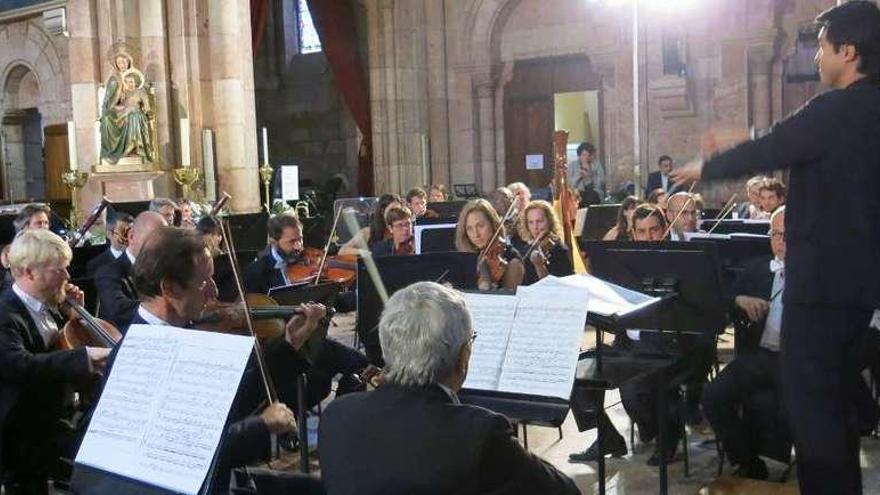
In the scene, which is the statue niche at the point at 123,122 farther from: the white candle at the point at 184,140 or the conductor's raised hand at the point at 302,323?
the conductor's raised hand at the point at 302,323

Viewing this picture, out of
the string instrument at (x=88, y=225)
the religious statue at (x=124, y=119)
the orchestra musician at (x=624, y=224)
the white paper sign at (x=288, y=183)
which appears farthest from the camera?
the white paper sign at (x=288, y=183)

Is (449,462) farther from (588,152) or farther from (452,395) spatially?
(588,152)

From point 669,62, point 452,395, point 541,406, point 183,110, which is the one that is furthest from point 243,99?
point 452,395

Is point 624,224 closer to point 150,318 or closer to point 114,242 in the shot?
point 114,242

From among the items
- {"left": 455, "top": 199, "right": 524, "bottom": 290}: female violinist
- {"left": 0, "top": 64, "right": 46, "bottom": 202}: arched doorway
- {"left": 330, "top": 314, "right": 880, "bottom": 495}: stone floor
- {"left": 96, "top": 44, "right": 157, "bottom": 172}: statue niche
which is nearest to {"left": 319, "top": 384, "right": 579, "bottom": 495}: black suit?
{"left": 330, "top": 314, "right": 880, "bottom": 495}: stone floor

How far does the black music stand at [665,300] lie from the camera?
Answer: 332 cm

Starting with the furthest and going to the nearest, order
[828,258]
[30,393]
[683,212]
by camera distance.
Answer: [683,212]
[30,393]
[828,258]

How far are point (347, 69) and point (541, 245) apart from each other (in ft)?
31.1

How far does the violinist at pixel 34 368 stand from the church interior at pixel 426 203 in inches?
0.6

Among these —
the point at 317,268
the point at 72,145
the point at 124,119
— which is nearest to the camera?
the point at 317,268

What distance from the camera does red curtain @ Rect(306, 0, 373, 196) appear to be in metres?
14.1

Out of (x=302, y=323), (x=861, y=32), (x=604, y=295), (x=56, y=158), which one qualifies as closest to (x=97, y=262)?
(x=302, y=323)

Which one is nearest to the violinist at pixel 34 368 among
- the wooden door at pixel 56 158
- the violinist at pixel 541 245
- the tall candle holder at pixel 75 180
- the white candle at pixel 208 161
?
the violinist at pixel 541 245

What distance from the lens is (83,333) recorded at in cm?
345
